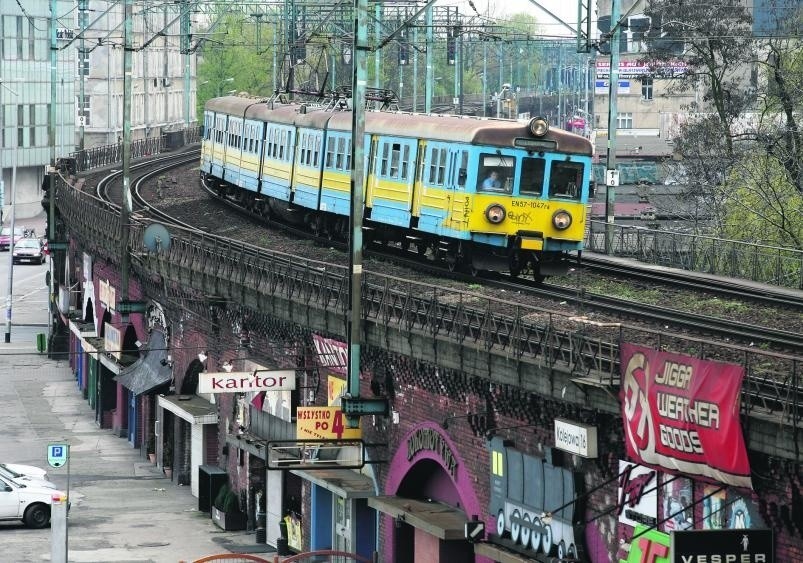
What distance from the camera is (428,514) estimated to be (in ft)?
86.3

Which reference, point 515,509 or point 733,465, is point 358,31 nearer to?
point 515,509

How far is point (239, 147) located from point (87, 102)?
223 feet

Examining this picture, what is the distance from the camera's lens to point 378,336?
27234mm

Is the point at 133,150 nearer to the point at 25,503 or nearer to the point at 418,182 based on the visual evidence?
the point at 25,503

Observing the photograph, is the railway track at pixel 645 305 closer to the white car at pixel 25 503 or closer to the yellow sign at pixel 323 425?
the yellow sign at pixel 323 425

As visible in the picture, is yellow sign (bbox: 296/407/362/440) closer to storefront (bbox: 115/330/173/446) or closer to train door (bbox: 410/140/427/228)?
train door (bbox: 410/140/427/228)

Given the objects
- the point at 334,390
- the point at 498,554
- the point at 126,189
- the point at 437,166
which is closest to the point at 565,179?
the point at 437,166

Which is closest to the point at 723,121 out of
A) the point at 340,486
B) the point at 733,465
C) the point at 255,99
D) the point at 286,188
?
the point at 255,99

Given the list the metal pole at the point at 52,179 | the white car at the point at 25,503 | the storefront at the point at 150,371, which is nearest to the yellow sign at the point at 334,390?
the white car at the point at 25,503

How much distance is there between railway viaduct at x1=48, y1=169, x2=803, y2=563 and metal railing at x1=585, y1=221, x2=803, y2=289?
7738 millimetres

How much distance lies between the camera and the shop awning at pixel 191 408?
3850cm

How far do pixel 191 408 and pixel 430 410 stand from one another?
13866mm

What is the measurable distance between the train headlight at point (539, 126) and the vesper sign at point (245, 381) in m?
5.70

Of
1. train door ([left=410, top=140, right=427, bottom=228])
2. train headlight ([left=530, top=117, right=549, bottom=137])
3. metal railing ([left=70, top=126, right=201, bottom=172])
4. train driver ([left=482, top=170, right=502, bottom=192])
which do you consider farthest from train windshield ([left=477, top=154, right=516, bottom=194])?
metal railing ([left=70, top=126, right=201, bottom=172])
